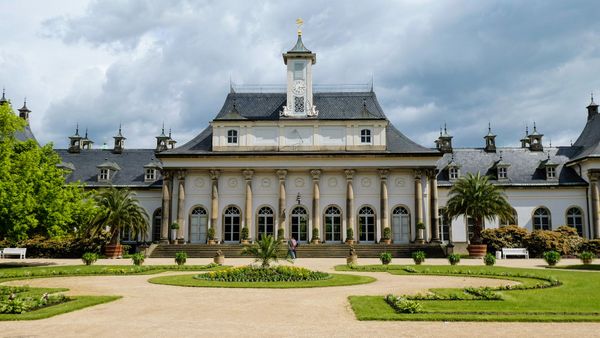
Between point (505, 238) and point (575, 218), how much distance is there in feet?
37.7

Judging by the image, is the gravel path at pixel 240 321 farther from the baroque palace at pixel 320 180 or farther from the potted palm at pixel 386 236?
the baroque palace at pixel 320 180

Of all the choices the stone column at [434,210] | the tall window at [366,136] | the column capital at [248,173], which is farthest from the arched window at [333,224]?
the stone column at [434,210]

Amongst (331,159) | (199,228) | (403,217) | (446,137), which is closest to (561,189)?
(446,137)

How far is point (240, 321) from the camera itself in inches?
472

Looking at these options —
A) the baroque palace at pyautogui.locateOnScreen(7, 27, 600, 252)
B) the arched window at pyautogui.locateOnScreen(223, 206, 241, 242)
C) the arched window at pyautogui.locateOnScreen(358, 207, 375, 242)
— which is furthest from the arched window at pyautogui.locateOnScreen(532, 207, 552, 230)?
the arched window at pyautogui.locateOnScreen(223, 206, 241, 242)

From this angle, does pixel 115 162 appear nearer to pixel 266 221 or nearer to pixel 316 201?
pixel 266 221

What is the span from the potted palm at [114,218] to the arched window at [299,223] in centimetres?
1289

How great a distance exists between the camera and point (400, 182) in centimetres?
4741

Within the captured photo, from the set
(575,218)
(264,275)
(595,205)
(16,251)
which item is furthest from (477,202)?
(16,251)

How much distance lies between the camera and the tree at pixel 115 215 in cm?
4081

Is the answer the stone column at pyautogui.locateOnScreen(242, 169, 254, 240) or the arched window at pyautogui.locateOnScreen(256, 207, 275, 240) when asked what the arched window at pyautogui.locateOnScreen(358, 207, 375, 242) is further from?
the stone column at pyautogui.locateOnScreen(242, 169, 254, 240)

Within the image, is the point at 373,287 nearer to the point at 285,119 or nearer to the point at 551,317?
the point at 551,317

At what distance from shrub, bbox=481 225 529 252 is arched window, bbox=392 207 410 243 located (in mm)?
6657

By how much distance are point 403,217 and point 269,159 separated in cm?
1283
